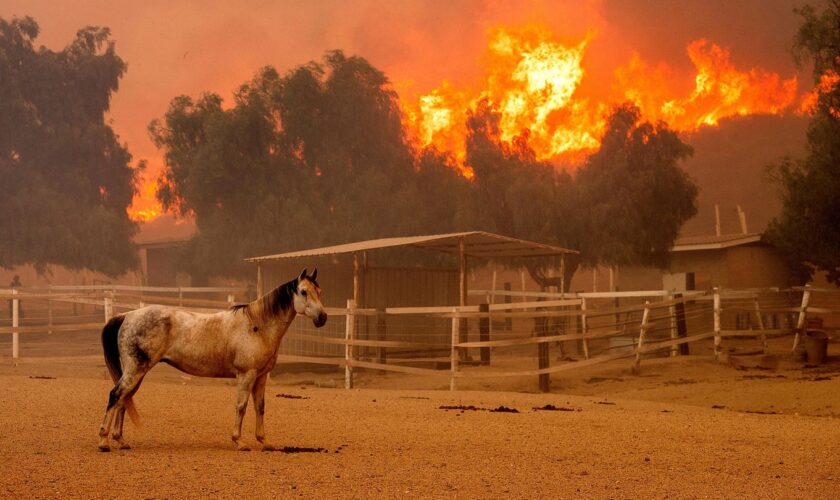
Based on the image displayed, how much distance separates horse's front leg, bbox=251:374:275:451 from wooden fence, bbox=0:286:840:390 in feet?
22.7

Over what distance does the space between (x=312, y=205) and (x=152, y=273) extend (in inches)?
676

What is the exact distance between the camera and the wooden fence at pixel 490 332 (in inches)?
639

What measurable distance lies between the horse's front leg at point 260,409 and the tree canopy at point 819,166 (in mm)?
20906

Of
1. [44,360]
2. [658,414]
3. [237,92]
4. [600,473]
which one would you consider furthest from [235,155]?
[600,473]

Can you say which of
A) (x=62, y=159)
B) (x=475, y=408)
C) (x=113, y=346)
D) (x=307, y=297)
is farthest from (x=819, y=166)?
(x=62, y=159)

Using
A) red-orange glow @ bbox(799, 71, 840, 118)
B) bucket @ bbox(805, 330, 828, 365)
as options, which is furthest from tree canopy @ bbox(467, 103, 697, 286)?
bucket @ bbox(805, 330, 828, 365)

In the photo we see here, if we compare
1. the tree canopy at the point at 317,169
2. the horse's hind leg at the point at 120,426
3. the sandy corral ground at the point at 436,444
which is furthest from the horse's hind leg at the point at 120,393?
the tree canopy at the point at 317,169

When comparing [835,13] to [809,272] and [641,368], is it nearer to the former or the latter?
[809,272]

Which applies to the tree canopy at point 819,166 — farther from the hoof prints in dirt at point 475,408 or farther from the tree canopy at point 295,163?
the hoof prints in dirt at point 475,408

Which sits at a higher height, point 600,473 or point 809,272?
point 809,272

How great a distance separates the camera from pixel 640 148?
101 ft

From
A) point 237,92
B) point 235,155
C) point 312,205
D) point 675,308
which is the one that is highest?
point 237,92

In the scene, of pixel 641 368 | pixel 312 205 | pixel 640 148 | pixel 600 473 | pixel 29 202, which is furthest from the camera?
pixel 29 202

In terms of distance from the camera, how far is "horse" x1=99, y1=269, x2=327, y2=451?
8.05 meters
